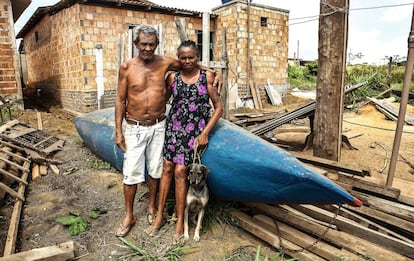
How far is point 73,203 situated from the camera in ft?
11.4

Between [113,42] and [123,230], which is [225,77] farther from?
[113,42]

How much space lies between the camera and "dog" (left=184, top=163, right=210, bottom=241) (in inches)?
100

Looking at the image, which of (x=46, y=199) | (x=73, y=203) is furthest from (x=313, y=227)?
(x=46, y=199)

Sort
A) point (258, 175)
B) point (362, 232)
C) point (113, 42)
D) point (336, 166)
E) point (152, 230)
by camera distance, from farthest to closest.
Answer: point (113, 42) < point (336, 166) < point (152, 230) < point (258, 175) < point (362, 232)

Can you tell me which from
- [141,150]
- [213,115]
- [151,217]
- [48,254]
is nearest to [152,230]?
[151,217]

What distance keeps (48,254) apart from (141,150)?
1092 mm

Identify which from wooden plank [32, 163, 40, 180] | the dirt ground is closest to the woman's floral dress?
the dirt ground

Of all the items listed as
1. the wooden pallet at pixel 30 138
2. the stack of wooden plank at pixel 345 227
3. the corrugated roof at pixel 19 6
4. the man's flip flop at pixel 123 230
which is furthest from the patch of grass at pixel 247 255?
the corrugated roof at pixel 19 6

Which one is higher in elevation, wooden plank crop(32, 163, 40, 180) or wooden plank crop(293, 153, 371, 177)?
wooden plank crop(293, 153, 371, 177)

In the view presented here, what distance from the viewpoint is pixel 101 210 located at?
3293 millimetres

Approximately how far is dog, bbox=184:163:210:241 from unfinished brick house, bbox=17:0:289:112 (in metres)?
3.93

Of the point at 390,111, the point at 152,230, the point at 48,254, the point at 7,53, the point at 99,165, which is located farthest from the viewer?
the point at 390,111

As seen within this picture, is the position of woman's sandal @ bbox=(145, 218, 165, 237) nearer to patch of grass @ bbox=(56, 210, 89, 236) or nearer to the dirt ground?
the dirt ground

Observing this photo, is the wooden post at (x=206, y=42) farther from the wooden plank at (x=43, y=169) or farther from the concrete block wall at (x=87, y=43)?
the concrete block wall at (x=87, y=43)
